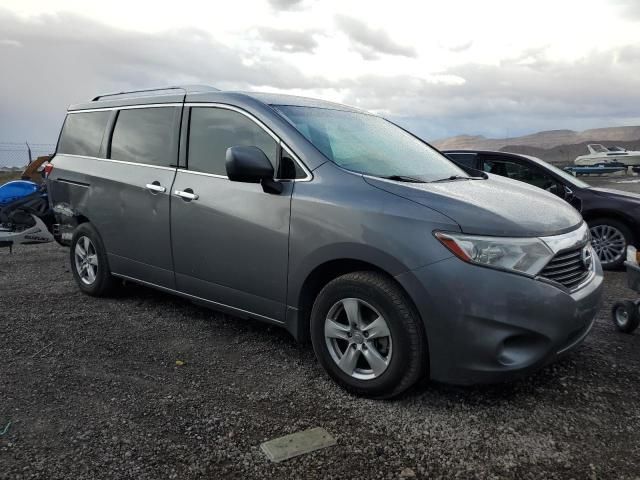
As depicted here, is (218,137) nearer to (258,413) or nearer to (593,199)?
(258,413)

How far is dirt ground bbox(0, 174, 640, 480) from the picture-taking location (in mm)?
2582

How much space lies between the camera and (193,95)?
4277mm

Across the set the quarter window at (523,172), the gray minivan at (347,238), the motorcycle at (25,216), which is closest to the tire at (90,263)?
the gray minivan at (347,238)

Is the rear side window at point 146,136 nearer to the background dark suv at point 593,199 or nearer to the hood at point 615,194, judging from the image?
the background dark suv at point 593,199

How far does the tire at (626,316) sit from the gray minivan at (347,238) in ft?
3.55

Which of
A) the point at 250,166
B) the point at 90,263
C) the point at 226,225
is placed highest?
the point at 250,166

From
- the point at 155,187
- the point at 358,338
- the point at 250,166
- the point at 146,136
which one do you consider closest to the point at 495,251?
the point at 358,338

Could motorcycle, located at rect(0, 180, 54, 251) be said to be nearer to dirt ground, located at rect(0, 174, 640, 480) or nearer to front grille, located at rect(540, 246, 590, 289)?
dirt ground, located at rect(0, 174, 640, 480)

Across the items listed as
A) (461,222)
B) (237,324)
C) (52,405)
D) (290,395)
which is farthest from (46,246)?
(461,222)

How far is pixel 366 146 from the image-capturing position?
3850 mm

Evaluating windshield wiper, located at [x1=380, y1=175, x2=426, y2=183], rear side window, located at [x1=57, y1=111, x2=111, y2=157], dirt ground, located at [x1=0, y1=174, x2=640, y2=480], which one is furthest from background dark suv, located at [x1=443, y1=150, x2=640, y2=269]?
rear side window, located at [x1=57, y1=111, x2=111, y2=157]

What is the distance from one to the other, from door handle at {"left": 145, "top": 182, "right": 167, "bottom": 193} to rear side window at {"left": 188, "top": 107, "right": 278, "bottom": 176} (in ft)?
1.01

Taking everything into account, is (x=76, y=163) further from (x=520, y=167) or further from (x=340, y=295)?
(x=520, y=167)

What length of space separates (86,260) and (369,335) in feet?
11.1
